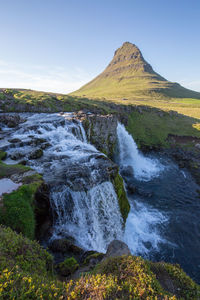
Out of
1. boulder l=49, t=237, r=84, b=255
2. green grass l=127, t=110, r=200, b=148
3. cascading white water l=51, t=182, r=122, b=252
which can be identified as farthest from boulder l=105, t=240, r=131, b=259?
green grass l=127, t=110, r=200, b=148

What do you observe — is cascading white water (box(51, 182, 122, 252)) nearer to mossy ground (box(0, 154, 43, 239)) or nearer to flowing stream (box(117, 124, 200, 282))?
mossy ground (box(0, 154, 43, 239))

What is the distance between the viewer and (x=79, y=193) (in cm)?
1286

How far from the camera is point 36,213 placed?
10344 millimetres

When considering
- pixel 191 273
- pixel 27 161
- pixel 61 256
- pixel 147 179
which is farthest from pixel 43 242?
pixel 147 179

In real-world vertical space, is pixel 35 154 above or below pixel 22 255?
below

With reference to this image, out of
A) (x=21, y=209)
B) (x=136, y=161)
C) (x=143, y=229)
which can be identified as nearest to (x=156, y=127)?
(x=136, y=161)

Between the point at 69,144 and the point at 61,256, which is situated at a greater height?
the point at 69,144

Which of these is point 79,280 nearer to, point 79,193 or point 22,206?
point 22,206

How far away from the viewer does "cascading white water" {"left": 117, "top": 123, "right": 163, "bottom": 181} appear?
32.5 metres

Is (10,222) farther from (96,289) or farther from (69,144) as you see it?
(69,144)

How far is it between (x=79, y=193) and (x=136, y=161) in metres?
26.6

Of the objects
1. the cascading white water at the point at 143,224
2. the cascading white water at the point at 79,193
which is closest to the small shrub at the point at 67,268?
the cascading white water at the point at 79,193

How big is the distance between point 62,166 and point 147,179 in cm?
2109

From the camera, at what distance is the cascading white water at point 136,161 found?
1280 inches
